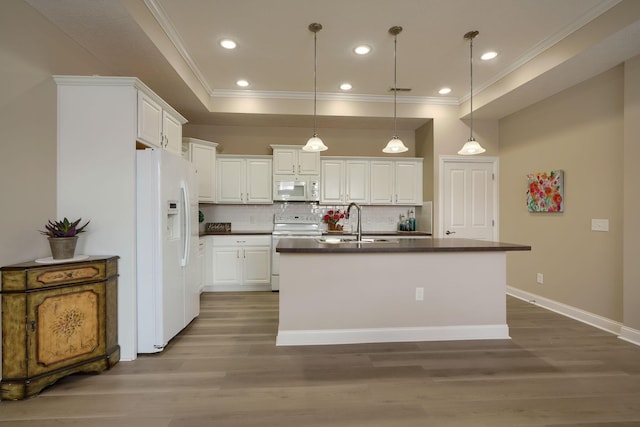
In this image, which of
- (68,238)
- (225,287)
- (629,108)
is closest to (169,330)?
(68,238)

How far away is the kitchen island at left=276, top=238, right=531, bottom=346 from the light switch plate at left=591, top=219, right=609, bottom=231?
1220mm

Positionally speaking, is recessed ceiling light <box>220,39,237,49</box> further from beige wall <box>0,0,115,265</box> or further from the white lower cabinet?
the white lower cabinet

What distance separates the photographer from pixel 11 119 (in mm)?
2057

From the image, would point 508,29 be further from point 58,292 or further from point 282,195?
point 58,292

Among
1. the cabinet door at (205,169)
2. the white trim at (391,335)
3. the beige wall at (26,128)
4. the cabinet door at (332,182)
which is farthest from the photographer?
the cabinet door at (332,182)

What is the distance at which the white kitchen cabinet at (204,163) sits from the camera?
4441 millimetres

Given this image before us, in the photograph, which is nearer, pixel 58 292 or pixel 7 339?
pixel 7 339

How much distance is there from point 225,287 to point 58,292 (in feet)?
8.62

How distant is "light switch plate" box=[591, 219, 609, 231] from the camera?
3.10 meters

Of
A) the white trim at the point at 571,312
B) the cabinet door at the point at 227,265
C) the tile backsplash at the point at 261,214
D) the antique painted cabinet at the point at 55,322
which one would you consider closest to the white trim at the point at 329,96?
the tile backsplash at the point at 261,214

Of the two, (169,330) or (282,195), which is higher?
(282,195)

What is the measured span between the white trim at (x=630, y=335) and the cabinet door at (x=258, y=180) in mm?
4586

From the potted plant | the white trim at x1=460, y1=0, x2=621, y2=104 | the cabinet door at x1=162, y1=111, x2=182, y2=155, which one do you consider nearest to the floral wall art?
the white trim at x1=460, y1=0, x2=621, y2=104

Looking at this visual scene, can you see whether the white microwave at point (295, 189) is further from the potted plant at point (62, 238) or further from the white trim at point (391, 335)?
the potted plant at point (62, 238)
